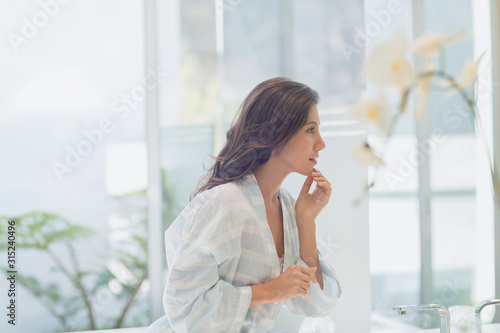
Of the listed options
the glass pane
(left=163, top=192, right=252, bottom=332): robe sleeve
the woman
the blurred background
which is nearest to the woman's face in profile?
the woman

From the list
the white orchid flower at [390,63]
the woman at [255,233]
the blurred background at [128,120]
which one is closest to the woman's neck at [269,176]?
the woman at [255,233]

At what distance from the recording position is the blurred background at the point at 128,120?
2242 millimetres

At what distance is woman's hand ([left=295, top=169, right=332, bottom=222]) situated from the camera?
1.60m

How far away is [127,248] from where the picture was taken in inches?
93.8

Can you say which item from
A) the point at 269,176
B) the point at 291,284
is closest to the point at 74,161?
the point at 269,176

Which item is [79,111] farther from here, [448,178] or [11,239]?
[448,178]

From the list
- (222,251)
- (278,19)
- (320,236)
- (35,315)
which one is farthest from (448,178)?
(35,315)

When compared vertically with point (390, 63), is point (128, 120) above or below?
above

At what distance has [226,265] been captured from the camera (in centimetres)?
146

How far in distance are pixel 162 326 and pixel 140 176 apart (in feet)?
3.32

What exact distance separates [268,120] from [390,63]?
105 centimetres

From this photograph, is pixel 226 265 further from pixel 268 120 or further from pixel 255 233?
pixel 268 120

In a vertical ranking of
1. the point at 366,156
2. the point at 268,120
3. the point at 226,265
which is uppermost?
the point at 268,120

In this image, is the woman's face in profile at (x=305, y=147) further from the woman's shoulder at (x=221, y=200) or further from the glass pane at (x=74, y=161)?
the glass pane at (x=74, y=161)
